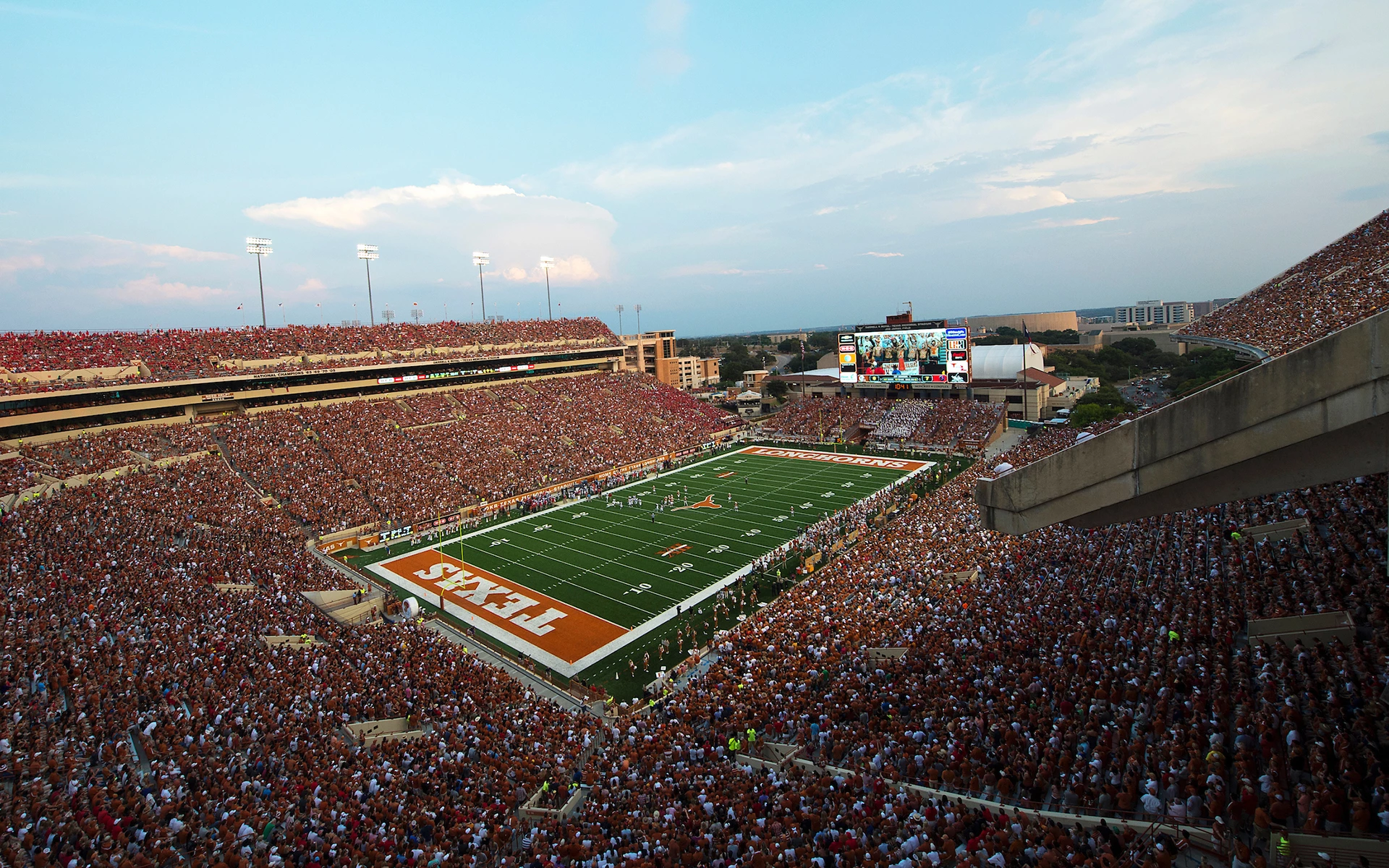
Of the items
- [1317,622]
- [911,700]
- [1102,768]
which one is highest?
[1317,622]

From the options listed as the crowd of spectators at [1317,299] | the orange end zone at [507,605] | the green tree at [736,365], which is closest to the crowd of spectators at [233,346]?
the orange end zone at [507,605]

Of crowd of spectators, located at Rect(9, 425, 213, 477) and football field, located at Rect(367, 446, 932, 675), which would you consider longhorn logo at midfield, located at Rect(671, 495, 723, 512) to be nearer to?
football field, located at Rect(367, 446, 932, 675)

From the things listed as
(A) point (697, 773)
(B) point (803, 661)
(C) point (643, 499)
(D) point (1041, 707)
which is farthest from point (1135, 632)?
(C) point (643, 499)

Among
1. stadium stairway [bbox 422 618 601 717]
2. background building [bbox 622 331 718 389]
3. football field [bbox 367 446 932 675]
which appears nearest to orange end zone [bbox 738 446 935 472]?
football field [bbox 367 446 932 675]

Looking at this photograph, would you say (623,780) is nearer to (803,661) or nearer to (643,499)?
(803,661)

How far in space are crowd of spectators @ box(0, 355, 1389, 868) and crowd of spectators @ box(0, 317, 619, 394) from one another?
17940mm

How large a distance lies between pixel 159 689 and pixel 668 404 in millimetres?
40750

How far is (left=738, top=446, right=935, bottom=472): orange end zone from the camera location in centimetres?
3787

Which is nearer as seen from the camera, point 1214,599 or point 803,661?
point 1214,599

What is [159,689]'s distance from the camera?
38.5ft

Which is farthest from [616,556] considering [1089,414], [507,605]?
[1089,414]

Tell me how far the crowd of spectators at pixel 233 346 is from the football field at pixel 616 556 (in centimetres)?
1858

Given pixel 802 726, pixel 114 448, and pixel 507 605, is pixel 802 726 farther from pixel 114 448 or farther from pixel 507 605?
pixel 114 448

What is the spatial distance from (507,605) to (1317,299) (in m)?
31.8
